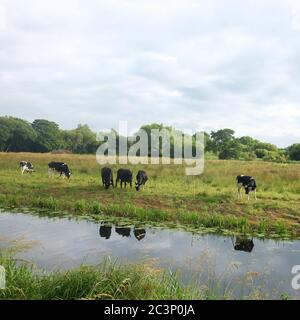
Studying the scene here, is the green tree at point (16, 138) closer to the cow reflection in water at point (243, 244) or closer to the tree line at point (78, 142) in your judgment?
the tree line at point (78, 142)

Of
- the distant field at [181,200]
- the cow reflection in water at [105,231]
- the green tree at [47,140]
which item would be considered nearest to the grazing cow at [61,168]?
the distant field at [181,200]

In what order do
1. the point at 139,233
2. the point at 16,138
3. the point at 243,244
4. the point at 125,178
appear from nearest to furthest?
the point at 243,244, the point at 139,233, the point at 125,178, the point at 16,138

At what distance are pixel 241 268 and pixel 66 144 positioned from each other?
83.6 m

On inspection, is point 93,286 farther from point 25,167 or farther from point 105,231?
point 25,167

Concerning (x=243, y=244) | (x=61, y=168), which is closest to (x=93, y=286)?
(x=243, y=244)

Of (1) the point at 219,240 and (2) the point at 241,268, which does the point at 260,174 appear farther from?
(2) the point at 241,268

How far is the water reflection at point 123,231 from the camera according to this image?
1342 cm

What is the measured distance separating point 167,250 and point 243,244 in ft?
8.58

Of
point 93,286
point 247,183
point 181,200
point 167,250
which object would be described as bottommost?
point 167,250

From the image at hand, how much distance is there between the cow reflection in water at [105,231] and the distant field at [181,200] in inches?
60.3

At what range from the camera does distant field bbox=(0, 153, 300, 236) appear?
50.1 feet

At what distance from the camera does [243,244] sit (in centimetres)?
1286

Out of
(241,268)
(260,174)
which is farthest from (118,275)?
(260,174)
